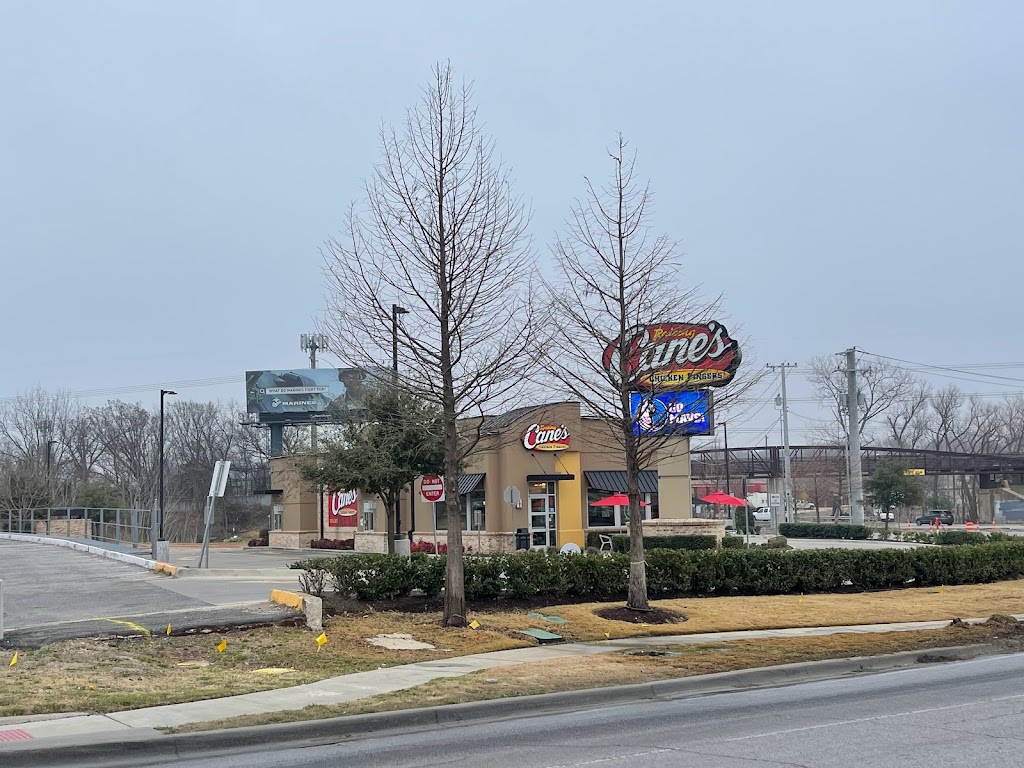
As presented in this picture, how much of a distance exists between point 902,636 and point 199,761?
448 inches

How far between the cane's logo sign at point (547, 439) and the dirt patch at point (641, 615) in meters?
21.9

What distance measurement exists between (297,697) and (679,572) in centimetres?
1185

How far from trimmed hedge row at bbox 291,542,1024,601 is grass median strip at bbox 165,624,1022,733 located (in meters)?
4.87

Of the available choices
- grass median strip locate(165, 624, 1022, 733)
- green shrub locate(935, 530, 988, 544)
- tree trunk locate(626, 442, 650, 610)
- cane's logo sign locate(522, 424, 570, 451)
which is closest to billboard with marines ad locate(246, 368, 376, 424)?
cane's logo sign locate(522, 424, 570, 451)

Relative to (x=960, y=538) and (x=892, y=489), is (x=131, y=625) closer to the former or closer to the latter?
(x=960, y=538)

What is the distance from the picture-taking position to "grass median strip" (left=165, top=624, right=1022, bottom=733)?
31.1 feet

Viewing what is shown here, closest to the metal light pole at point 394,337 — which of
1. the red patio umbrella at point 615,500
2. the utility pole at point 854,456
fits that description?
the red patio umbrella at point 615,500

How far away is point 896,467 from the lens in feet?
193

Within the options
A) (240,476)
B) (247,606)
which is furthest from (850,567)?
(240,476)

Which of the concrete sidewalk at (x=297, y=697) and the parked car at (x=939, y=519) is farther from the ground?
the concrete sidewalk at (x=297, y=697)

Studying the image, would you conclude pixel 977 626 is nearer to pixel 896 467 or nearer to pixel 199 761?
pixel 199 761

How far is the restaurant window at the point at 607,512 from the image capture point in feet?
136

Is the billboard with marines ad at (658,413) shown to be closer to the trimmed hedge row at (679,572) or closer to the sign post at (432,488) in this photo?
the trimmed hedge row at (679,572)

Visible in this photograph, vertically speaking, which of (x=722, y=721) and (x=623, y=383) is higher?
(x=623, y=383)
